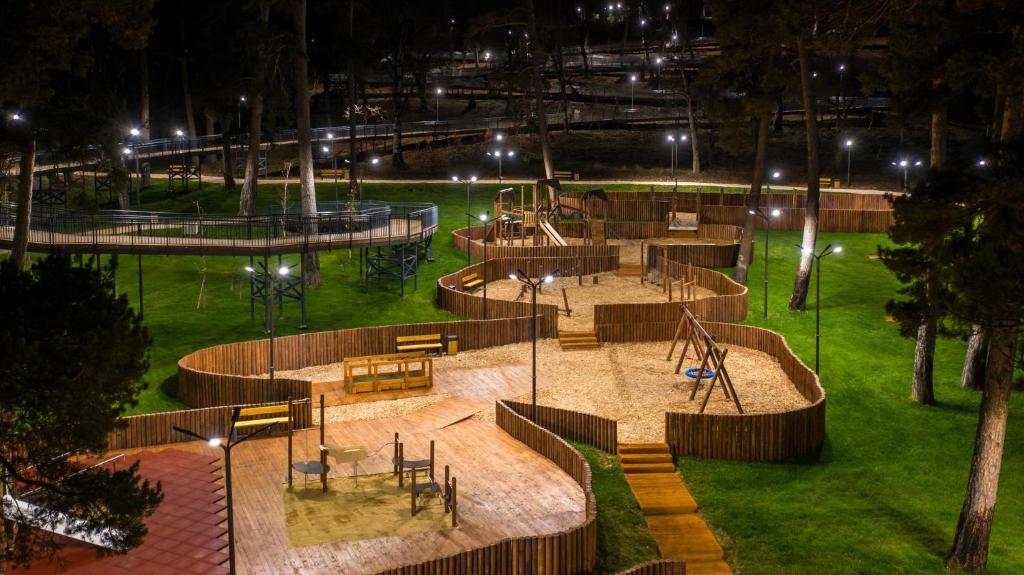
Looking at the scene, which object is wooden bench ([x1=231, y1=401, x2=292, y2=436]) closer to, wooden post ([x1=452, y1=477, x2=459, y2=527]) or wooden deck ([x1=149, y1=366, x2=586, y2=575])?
wooden deck ([x1=149, y1=366, x2=586, y2=575])

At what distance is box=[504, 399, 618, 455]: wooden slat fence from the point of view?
99.5 ft

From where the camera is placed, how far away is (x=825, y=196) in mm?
68188

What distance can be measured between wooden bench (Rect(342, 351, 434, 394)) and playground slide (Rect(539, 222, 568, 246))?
64.3ft

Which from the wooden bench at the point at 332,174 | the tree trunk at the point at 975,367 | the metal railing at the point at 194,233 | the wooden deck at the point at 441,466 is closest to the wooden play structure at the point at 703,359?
the wooden deck at the point at 441,466

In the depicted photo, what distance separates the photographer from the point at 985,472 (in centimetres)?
2347

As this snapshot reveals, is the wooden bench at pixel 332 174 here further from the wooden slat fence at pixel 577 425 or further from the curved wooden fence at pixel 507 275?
the wooden slat fence at pixel 577 425

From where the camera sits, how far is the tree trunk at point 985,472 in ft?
76.4

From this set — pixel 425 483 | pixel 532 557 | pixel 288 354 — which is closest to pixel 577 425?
pixel 425 483

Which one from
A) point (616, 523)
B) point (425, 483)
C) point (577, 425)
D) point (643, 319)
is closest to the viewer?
point (616, 523)

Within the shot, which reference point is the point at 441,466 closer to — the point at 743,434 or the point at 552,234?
the point at 743,434

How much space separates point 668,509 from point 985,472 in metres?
7.29

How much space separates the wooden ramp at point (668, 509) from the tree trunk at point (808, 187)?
52.2ft

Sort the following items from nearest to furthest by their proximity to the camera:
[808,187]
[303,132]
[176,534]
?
1. [176,534]
2. [808,187]
3. [303,132]

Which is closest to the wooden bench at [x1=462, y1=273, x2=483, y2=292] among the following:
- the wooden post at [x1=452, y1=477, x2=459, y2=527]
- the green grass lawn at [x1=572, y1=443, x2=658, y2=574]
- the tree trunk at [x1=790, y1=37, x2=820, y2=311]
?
the tree trunk at [x1=790, y1=37, x2=820, y2=311]
